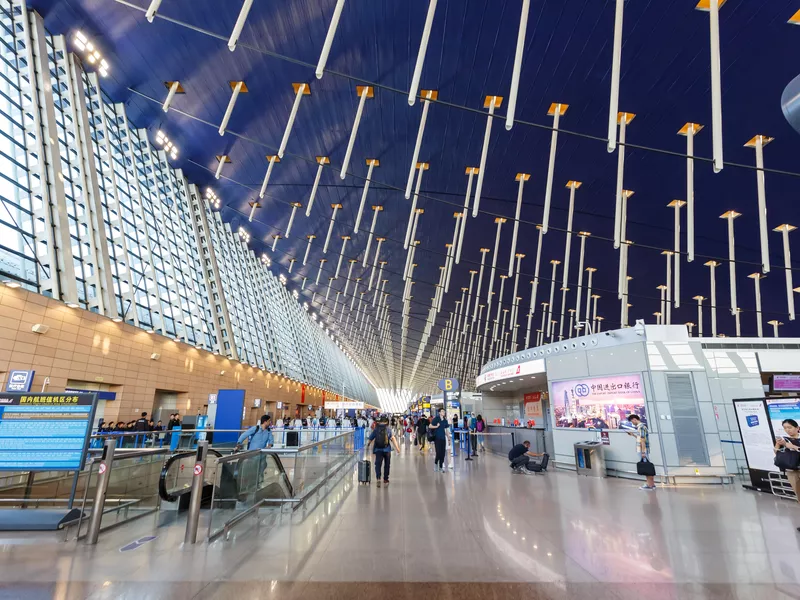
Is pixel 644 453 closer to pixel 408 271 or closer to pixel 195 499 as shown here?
pixel 195 499

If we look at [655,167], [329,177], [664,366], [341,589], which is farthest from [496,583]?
[329,177]

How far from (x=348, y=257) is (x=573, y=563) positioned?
2379cm

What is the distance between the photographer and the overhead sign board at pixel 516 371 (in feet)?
47.6

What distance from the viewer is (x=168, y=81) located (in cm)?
1407

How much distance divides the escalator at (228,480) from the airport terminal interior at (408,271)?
0.15ft

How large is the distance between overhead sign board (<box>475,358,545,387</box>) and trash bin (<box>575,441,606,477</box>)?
3.32 metres

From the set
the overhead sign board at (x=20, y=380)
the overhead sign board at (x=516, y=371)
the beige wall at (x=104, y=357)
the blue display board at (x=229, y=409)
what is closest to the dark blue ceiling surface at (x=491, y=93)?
the overhead sign board at (x=516, y=371)

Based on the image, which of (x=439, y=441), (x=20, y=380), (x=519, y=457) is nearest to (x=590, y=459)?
(x=519, y=457)

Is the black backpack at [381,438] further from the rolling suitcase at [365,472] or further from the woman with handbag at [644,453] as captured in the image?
Result: the woman with handbag at [644,453]

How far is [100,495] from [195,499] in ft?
3.99

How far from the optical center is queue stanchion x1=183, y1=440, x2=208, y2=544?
5047 millimetres

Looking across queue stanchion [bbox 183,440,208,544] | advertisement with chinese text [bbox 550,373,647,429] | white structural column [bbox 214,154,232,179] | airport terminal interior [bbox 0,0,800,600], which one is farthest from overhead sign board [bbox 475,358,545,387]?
white structural column [bbox 214,154,232,179]

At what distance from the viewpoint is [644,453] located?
958 cm

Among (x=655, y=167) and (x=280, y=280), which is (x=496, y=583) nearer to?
(x=655, y=167)
